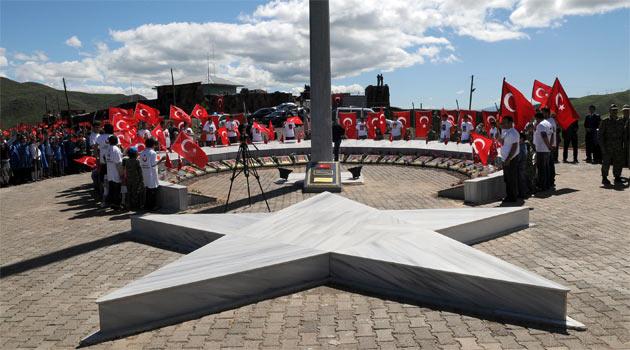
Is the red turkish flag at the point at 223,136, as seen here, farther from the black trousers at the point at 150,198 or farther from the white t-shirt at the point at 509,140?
the white t-shirt at the point at 509,140

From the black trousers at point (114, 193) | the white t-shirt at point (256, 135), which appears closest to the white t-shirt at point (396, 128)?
the white t-shirt at point (256, 135)

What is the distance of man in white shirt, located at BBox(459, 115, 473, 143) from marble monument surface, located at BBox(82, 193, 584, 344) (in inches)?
576

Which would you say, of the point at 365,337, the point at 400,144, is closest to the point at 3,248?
the point at 365,337

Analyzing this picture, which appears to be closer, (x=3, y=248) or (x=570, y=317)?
(x=570, y=317)

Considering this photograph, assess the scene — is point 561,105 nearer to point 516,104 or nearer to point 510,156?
point 516,104

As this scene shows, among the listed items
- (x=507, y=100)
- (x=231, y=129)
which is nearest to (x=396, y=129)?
(x=231, y=129)

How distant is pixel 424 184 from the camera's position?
15.2 meters

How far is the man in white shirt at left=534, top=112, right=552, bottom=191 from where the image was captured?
1231cm

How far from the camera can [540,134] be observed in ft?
40.5

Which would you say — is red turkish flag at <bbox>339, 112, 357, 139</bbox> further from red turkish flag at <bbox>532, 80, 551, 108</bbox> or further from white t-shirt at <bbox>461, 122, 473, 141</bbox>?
red turkish flag at <bbox>532, 80, 551, 108</bbox>

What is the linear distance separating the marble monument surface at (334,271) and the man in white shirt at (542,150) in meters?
4.90

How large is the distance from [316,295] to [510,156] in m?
6.59

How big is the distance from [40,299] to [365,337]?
428 cm

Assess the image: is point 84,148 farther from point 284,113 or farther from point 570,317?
point 284,113
